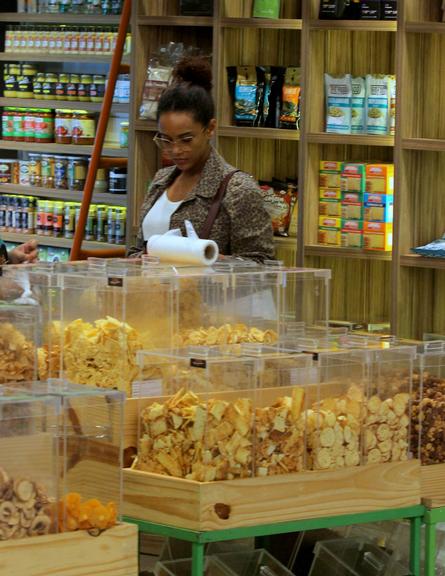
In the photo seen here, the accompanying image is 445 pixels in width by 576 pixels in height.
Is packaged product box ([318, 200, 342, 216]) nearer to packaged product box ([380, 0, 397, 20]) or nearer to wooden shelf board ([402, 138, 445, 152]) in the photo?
wooden shelf board ([402, 138, 445, 152])

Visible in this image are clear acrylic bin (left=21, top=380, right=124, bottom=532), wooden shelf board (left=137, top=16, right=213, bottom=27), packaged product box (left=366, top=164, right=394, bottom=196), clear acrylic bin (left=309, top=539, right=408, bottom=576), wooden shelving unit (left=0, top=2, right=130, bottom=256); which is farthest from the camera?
wooden shelving unit (left=0, top=2, right=130, bottom=256)

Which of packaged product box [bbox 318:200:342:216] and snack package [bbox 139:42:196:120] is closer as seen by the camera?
packaged product box [bbox 318:200:342:216]

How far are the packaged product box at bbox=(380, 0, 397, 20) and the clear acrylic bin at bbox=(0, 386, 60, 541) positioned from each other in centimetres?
Result: 319

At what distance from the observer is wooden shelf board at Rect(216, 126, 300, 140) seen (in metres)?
5.63

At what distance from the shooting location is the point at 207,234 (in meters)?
4.28

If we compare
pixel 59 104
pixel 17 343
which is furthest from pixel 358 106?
pixel 17 343

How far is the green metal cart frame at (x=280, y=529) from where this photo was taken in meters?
2.95

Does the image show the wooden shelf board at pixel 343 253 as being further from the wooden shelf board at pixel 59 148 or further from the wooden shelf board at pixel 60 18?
the wooden shelf board at pixel 60 18

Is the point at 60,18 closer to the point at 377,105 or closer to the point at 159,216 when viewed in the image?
the point at 377,105

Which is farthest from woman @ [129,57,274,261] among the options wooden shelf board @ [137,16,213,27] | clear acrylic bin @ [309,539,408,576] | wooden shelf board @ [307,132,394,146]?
wooden shelf board @ [137,16,213,27]

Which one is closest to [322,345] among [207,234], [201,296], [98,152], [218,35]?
[201,296]

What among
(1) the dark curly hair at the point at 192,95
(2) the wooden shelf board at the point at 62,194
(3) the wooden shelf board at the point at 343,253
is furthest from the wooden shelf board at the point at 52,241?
(1) the dark curly hair at the point at 192,95

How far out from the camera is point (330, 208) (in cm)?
560

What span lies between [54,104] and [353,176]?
2.24 meters
